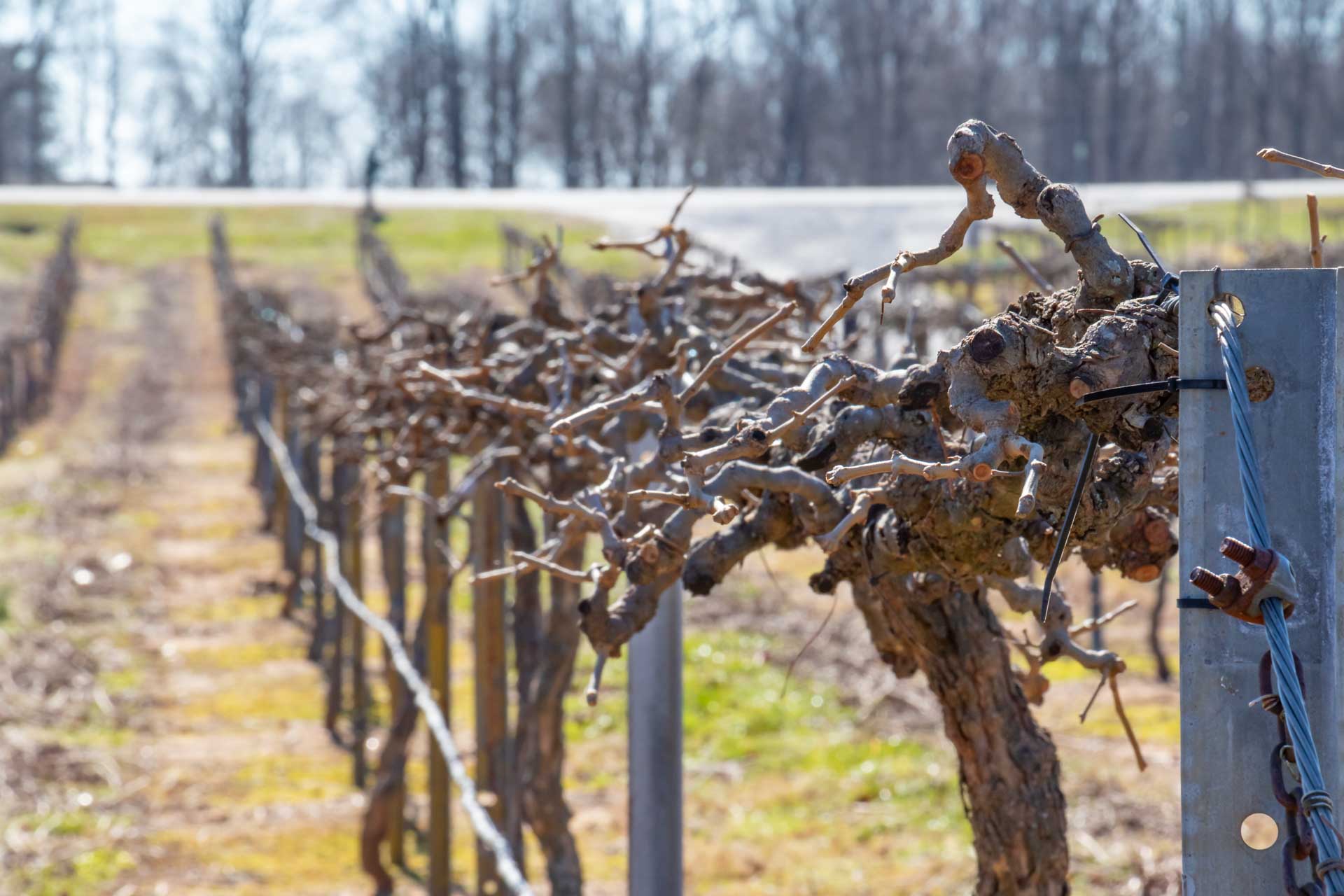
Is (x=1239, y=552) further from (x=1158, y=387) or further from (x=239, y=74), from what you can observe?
(x=239, y=74)

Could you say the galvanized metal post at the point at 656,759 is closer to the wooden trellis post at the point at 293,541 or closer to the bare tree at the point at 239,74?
the wooden trellis post at the point at 293,541

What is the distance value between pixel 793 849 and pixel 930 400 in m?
5.06

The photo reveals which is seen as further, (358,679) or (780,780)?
(358,679)

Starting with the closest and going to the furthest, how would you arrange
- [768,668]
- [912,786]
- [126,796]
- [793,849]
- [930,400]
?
[930,400] → [793,849] → [912,786] → [126,796] → [768,668]

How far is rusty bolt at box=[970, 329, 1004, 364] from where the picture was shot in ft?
4.90

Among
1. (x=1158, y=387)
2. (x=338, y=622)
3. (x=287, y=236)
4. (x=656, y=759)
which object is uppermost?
(x=287, y=236)

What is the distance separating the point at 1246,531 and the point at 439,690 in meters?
4.79

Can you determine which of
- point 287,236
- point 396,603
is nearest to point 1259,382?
point 396,603

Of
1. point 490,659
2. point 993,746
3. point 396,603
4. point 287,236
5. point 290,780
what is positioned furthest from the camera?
point 287,236

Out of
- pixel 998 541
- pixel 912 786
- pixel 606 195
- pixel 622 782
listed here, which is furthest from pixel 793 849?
pixel 606 195

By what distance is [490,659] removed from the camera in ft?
17.1

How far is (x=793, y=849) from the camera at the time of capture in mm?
6645

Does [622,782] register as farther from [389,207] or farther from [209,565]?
[389,207]

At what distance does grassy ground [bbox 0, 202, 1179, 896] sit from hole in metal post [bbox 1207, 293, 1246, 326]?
3.90m
